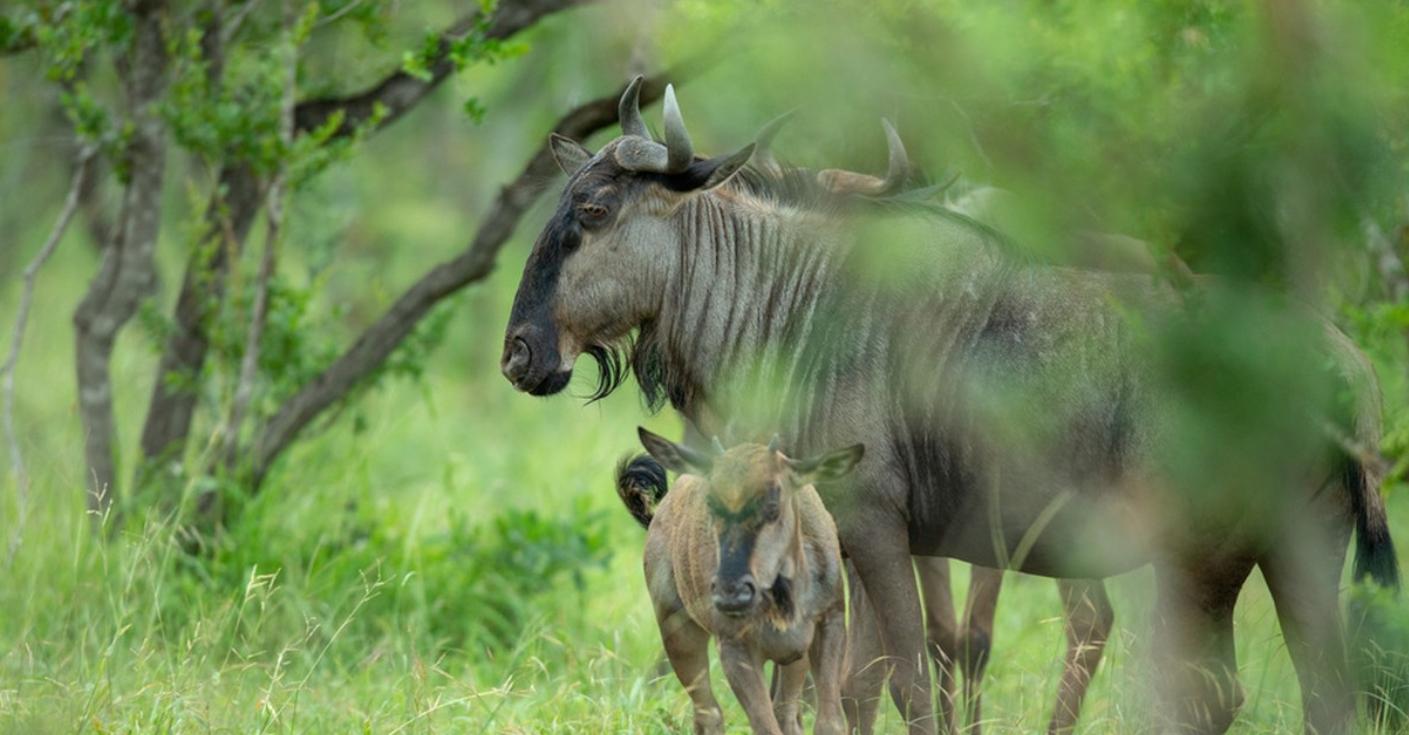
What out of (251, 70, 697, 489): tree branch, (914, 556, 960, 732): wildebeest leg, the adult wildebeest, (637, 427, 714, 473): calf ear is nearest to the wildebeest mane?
the adult wildebeest

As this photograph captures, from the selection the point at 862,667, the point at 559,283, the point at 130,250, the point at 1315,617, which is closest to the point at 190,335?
the point at 130,250

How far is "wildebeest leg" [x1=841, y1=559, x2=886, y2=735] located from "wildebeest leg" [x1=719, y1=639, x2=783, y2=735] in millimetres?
504

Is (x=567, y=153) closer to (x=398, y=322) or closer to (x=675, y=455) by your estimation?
(x=675, y=455)

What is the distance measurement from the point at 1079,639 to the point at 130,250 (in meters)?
4.53

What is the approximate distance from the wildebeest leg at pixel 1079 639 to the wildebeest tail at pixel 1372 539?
87 cm

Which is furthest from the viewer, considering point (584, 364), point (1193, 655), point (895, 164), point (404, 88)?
point (584, 364)

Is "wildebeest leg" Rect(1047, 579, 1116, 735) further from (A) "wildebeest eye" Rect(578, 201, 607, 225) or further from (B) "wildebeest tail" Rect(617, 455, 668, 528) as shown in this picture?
(A) "wildebeest eye" Rect(578, 201, 607, 225)

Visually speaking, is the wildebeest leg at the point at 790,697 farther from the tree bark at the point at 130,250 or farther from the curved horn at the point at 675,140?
the tree bark at the point at 130,250

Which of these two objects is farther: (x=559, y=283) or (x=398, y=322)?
(x=398, y=322)

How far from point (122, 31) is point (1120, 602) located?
494 centimetres

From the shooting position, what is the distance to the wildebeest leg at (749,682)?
16.9 feet

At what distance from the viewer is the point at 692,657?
559cm

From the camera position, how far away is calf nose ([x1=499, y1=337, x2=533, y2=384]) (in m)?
5.75

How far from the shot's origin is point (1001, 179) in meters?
4.75
